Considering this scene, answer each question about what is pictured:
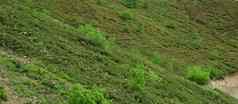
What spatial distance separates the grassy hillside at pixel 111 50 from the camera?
17141 millimetres

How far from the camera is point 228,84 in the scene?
102ft

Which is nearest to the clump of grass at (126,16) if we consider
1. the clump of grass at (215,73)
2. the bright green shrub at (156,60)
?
the bright green shrub at (156,60)

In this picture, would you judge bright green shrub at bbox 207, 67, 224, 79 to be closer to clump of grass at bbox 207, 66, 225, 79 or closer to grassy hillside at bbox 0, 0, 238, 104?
clump of grass at bbox 207, 66, 225, 79

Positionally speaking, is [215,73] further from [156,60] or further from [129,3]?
[129,3]

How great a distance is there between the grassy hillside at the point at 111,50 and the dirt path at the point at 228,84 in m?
0.59

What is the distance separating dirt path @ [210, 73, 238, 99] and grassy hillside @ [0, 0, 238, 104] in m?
0.59

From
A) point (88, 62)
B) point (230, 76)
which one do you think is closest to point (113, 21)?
point (230, 76)

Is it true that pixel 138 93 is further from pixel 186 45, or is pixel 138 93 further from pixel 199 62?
pixel 186 45

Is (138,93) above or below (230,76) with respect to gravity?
above

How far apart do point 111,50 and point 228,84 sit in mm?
9505

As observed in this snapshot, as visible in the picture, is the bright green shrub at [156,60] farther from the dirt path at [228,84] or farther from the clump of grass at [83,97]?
the clump of grass at [83,97]

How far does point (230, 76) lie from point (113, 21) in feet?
28.3

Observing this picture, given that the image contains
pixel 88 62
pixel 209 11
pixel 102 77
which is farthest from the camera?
pixel 209 11

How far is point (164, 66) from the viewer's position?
93.8 feet
